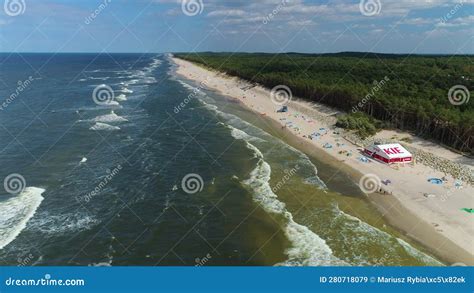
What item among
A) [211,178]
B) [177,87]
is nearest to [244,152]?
[211,178]

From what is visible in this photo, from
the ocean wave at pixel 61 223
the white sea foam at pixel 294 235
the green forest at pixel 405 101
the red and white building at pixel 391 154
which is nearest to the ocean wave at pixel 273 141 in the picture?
the white sea foam at pixel 294 235

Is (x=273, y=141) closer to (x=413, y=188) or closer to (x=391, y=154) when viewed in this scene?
(x=391, y=154)

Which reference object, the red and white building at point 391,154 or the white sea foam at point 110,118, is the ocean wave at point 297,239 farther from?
the white sea foam at point 110,118

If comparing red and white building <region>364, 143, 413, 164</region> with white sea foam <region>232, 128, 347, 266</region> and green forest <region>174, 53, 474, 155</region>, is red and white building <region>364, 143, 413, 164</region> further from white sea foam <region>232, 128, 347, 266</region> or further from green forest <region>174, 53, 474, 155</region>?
white sea foam <region>232, 128, 347, 266</region>

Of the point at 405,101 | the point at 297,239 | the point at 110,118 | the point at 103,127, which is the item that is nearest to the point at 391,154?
the point at 405,101

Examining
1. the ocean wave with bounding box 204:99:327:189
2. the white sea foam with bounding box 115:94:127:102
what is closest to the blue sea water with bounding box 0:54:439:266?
the ocean wave with bounding box 204:99:327:189

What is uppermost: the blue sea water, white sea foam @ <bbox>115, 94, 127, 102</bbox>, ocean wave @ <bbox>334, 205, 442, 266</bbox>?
white sea foam @ <bbox>115, 94, 127, 102</bbox>

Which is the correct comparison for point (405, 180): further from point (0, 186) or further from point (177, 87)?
point (177, 87)
